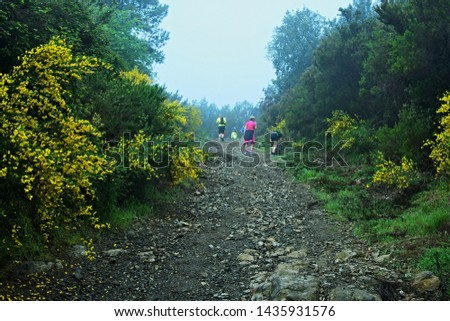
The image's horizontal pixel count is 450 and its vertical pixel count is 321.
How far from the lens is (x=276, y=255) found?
7.64m

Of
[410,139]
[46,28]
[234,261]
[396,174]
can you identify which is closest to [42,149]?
[234,261]

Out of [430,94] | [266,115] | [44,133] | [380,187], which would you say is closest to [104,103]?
[44,133]

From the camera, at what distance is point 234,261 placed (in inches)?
293

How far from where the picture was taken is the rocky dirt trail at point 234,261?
19.4 ft

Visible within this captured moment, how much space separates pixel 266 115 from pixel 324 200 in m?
29.7

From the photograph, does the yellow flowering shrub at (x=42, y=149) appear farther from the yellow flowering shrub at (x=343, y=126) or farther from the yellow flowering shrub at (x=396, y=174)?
the yellow flowering shrub at (x=343, y=126)

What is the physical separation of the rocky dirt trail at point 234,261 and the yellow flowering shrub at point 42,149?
0.90 meters

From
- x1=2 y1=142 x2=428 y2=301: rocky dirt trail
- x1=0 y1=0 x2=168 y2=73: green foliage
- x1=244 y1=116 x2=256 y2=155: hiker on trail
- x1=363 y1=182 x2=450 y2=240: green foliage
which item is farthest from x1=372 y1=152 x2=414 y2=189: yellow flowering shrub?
x1=244 y1=116 x2=256 y2=155: hiker on trail

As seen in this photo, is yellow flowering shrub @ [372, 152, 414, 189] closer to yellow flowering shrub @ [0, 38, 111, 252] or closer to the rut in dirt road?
the rut in dirt road

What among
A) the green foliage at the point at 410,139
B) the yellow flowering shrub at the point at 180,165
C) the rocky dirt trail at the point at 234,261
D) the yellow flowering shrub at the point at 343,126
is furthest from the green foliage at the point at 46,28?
the yellow flowering shrub at the point at 343,126

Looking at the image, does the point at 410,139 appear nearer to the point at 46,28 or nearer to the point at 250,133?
the point at 46,28

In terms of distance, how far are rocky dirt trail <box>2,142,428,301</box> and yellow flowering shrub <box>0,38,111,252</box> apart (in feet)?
2.95

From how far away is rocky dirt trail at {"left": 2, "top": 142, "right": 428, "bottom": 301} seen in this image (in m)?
5.92

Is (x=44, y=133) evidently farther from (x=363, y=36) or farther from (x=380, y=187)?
(x=363, y=36)
